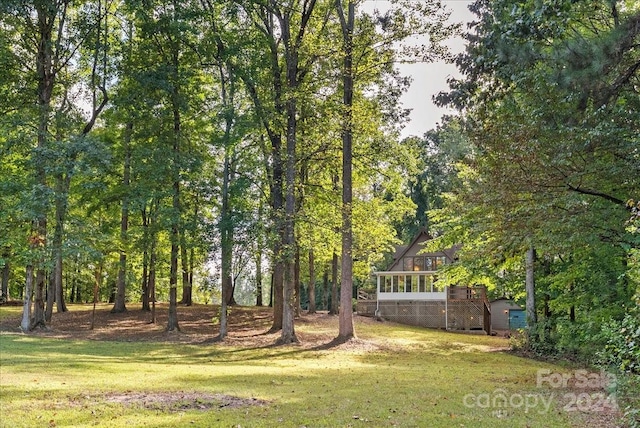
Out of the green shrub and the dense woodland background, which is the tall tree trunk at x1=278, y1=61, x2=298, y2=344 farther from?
the green shrub

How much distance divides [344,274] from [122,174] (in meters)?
10.6

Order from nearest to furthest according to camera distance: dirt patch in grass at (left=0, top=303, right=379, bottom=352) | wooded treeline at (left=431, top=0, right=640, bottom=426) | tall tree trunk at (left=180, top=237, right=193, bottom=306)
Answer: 1. wooded treeline at (left=431, top=0, right=640, bottom=426)
2. dirt patch in grass at (left=0, top=303, right=379, bottom=352)
3. tall tree trunk at (left=180, top=237, right=193, bottom=306)

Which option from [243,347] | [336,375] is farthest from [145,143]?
[336,375]

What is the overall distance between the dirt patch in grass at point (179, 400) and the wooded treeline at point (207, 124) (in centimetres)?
899

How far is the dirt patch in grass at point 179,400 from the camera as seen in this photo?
21.7 ft

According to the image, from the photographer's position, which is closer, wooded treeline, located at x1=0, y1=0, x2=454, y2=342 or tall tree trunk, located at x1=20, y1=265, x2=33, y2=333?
wooded treeline, located at x1=0, y1=0, x2=454, y2=342

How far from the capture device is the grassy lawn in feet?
19.6

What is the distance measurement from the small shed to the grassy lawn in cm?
2053

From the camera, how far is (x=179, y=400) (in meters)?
7.00

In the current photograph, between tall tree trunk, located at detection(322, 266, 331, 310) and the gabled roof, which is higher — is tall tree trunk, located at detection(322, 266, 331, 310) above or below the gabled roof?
below

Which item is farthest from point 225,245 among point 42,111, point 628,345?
point 628,345

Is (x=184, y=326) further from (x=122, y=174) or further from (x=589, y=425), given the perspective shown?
(x=589, y=425)

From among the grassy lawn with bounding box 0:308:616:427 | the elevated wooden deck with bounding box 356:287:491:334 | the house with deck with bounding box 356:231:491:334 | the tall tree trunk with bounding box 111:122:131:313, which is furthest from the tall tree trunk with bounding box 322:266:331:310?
the grassy lawn with bounding box 0:308:616:427

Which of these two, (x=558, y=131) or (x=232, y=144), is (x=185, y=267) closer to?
(x=232, y=144)
